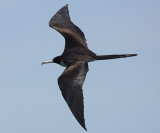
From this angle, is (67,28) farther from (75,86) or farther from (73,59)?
(75,86)

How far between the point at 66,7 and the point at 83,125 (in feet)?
31.6

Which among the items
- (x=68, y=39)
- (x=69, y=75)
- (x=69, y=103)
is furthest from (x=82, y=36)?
(x=69, y=103)

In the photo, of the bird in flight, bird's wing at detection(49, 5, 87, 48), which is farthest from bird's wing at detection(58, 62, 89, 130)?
bird's wing at detection(49, 5, 87, 48)

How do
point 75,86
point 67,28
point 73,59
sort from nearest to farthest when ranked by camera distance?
1. point 75,86
2. point 73,59
3. point 67,28

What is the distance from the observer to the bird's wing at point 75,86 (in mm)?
22942

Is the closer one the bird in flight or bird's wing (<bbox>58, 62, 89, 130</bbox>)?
bird's wing (<bbox>58, 62, 89, 130</bbox>)

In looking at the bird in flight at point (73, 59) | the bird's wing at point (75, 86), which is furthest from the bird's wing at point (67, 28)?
the bird's wing at point (75, 86)

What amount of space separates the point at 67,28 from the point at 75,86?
5329 millimetres

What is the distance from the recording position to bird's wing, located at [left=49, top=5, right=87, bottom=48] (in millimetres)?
28141

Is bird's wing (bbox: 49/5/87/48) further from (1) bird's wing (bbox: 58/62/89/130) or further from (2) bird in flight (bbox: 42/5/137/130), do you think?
(1) bird's wing (bbox: 58/62/89/130)

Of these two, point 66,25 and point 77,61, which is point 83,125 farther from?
point 66,25

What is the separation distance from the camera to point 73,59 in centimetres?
2670

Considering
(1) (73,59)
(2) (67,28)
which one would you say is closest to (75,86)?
(1) (73,59)

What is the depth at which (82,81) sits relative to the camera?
24.8m
